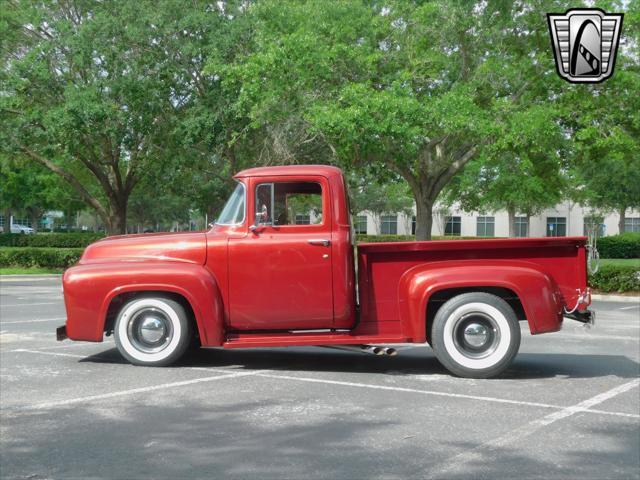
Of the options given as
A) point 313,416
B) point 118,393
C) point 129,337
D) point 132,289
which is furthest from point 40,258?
point 313,416

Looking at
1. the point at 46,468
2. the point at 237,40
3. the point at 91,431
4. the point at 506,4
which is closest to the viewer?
the point at 46,468

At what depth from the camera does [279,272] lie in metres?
7.90

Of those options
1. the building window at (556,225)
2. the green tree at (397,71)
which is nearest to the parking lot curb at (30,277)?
the green tree at (397,71)

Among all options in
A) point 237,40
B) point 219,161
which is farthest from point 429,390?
point 219,161

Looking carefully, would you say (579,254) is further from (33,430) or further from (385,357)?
(33,430)

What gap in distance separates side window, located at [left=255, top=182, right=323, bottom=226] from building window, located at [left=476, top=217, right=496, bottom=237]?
7580 cm

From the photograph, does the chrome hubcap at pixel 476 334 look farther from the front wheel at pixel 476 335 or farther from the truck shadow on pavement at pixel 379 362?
the truck shadow on pavement at pixel 379 362

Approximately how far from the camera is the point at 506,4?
72.8 feet

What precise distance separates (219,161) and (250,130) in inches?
244

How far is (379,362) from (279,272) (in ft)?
5.95

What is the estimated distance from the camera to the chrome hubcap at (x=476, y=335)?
766 cm

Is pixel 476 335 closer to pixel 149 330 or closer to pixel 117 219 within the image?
pixel 149 330

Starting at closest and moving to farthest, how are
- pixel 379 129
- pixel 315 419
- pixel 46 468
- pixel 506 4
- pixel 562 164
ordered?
pixel 46 468 → pixel 315 419 → pixel 379 129 → pixel 506 4 → pixel 562 164

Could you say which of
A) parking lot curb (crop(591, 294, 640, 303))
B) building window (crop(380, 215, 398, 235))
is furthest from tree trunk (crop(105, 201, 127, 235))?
building window (crop(380, 215, 398, 235))
